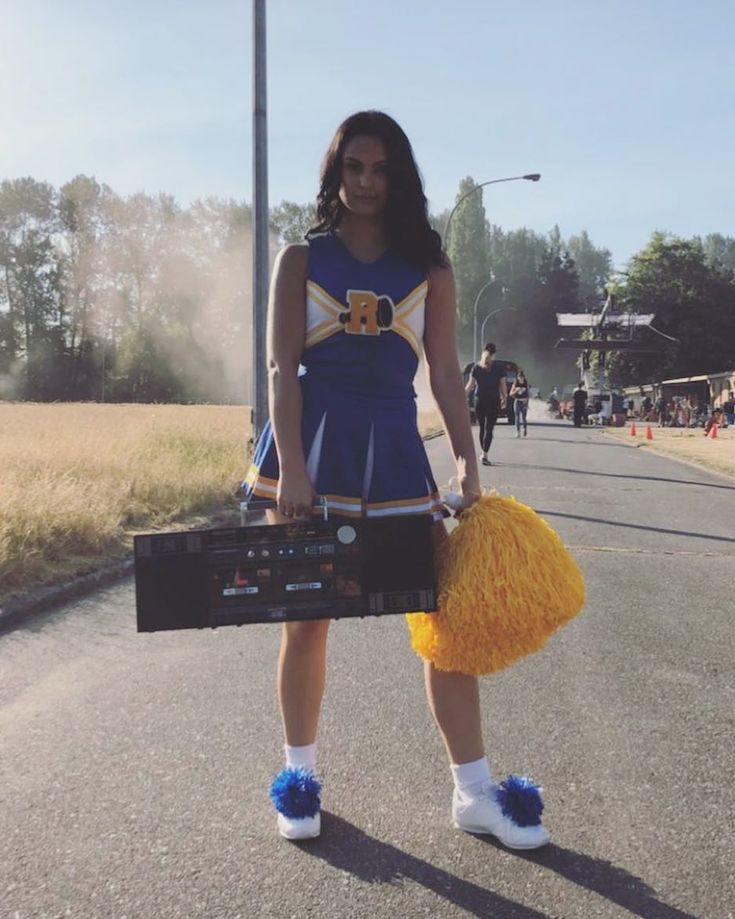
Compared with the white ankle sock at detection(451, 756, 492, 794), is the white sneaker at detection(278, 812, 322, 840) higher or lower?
lower

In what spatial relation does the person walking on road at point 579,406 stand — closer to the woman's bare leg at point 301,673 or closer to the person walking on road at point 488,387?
the person walking on road at point 488,387

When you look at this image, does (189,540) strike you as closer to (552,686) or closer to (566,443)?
(552,686)

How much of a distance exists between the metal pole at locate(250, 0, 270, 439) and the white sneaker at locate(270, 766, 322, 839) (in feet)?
23.2

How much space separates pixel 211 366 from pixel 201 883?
61.9 meters

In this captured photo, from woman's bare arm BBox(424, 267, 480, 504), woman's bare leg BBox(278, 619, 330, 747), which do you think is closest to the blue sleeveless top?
woman's bare arm BBox(424, 267, 480, 504)

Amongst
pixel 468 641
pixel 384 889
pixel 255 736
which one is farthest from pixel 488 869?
pixel 255 736

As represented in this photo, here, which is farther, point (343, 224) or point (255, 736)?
point (255, 736)

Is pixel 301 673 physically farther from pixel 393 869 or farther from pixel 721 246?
pixel 721 246

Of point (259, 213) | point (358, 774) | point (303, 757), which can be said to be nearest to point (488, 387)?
point (259, 213)

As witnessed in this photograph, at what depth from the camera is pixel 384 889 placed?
6.79 ft

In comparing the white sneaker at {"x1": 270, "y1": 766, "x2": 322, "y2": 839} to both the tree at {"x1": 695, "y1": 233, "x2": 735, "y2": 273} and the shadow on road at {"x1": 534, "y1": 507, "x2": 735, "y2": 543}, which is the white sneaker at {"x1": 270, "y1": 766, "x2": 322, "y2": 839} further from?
the tree at {"x1": 695, "y1": 233, "x2": 735, "y2": 273}

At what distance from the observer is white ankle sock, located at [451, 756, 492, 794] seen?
2.32 metres

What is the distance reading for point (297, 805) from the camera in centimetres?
231

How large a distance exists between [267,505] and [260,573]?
0.20 m
